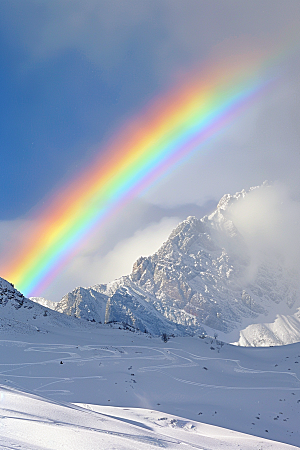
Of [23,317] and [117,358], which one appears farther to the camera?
[23,317]

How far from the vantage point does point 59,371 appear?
18047 mm

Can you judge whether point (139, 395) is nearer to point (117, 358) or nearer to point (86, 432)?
point (117, 358)

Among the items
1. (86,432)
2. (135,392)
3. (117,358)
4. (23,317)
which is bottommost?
(86,432)

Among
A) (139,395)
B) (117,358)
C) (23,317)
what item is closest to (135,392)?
(139,395)

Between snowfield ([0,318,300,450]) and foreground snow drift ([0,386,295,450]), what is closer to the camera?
foreground snow drift ([0,386,295,450])

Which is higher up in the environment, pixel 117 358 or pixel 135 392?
pixel 117 358

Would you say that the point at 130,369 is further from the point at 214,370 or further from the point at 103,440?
the point at 103,440

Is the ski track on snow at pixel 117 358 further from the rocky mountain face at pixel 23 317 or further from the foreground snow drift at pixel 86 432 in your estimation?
the foreground snow drift at pixel 86 432

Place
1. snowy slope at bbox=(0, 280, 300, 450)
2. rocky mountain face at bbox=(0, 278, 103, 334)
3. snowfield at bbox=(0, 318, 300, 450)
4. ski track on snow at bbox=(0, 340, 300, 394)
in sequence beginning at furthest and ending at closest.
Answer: rocky mountain face at bbox=(0, 278, 103, 334) → ski track on snow at bbox=(0, 340, 300, 394) → snowy slope at bbox=(0, 280, 300, 450) → snowfield at bbox=(0, 318, 300, 450)

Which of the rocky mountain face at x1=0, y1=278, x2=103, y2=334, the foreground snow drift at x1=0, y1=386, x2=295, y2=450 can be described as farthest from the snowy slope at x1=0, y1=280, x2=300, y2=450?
the rocky mountain face at x1=0, y1=278, x2=103, y2=334

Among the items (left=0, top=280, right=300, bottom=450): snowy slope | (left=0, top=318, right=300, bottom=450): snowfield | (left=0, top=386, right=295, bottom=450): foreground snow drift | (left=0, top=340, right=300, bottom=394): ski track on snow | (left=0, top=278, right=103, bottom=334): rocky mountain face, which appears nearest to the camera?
(left=0, top=386, right=295, bottom=450): foreground snow drift

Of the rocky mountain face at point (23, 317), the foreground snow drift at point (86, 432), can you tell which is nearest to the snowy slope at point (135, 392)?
the foreground snow drift at point (86, 432)

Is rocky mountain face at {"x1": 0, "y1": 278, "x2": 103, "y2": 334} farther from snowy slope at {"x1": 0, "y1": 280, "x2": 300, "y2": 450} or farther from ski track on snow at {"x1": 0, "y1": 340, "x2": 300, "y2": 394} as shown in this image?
ski track on snow at {"x1": 0, "y1": 340, "x2": 300, "y2": 394}

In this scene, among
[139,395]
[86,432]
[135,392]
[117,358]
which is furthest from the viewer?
[117,358]
